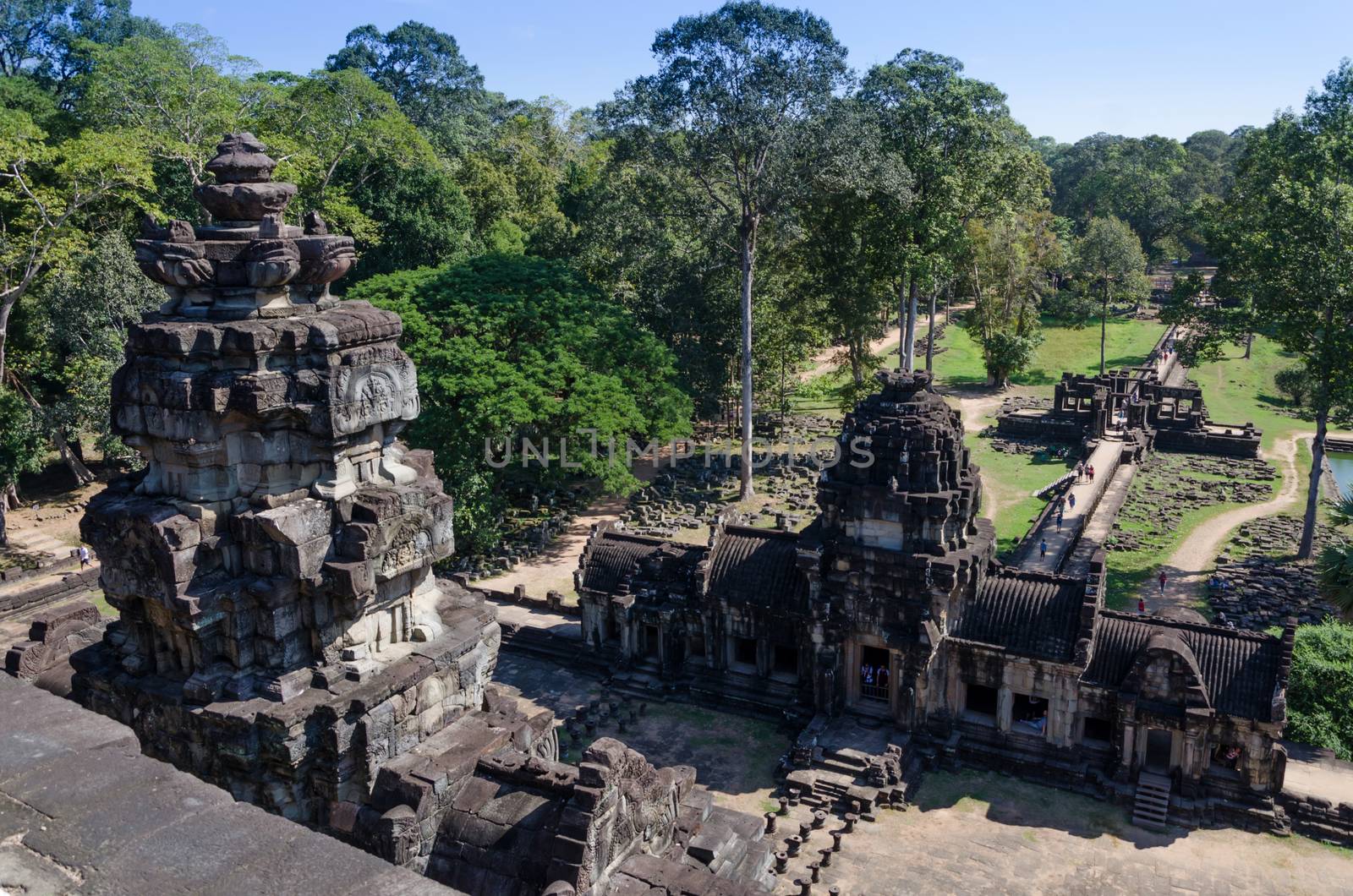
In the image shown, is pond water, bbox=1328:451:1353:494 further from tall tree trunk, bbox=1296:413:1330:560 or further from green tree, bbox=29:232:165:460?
green tree, bbox=29:232:165:460

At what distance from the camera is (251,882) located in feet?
18.0

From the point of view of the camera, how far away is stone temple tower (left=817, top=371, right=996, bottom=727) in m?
24.1

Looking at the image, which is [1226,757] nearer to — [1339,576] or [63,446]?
[1339,576]

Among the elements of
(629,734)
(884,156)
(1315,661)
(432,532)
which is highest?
(884,156)

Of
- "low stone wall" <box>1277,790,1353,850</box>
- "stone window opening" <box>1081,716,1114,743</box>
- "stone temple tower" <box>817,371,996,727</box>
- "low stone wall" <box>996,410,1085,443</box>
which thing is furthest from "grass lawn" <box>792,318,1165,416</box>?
"low stone wall" <box>1277,790,1353,850</box>

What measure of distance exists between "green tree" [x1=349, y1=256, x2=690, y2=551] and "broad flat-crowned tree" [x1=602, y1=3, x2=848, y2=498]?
7138 millimetres

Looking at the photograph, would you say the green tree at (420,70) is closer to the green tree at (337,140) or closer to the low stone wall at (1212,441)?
the green tree at (337,140)

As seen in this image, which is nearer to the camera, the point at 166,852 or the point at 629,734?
the point at 166,852

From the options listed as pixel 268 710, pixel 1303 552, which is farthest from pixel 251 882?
pixel 1303 552

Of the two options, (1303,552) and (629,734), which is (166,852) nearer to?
(629,734)

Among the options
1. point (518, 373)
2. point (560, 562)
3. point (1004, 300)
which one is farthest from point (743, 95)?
point (1004, 300)

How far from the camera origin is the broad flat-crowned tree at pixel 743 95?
3931 centimetres

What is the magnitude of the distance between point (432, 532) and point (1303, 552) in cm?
3437

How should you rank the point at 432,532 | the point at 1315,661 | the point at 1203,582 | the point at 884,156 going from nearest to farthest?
the point at 432,532
the point at 1315,661
the point at 1203,582
the point at 884,156
